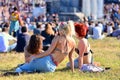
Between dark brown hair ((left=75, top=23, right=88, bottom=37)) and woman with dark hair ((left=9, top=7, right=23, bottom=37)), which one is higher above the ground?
dark brown hair ((left=75, top=23, right=88, bottom=37))

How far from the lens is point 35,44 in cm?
1070

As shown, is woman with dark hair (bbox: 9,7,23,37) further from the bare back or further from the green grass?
the bare back

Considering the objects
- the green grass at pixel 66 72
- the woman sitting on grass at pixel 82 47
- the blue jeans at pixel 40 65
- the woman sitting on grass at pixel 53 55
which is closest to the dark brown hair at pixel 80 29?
the woman sitting on grass at pixel 82 47

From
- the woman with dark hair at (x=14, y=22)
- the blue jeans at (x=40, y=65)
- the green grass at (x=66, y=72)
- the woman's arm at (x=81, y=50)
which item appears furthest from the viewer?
the woman with dark hair at (x=14, y=22)

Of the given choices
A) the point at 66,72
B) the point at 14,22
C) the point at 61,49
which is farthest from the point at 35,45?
the point at 14,22

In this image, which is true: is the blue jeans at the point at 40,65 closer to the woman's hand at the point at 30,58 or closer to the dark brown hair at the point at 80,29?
the woman's hand at the point at 30,58

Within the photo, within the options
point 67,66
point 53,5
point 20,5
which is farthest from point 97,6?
point 67,66

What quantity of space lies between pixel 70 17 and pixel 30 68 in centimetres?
3053

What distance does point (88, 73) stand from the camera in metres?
10.9

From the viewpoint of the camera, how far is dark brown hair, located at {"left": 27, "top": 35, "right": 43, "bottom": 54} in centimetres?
1066

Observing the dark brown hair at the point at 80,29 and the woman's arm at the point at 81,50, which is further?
the woman's arm at the point at 81,50

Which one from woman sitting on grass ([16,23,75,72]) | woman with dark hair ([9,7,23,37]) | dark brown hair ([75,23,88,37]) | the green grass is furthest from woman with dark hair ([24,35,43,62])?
woman with dark hair ([9,7,23,37])

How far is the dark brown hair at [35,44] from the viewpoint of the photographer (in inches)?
420

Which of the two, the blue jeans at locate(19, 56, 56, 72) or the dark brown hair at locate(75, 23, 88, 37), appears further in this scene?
the dark brown hair at locate(75, 23, 88, 37)
